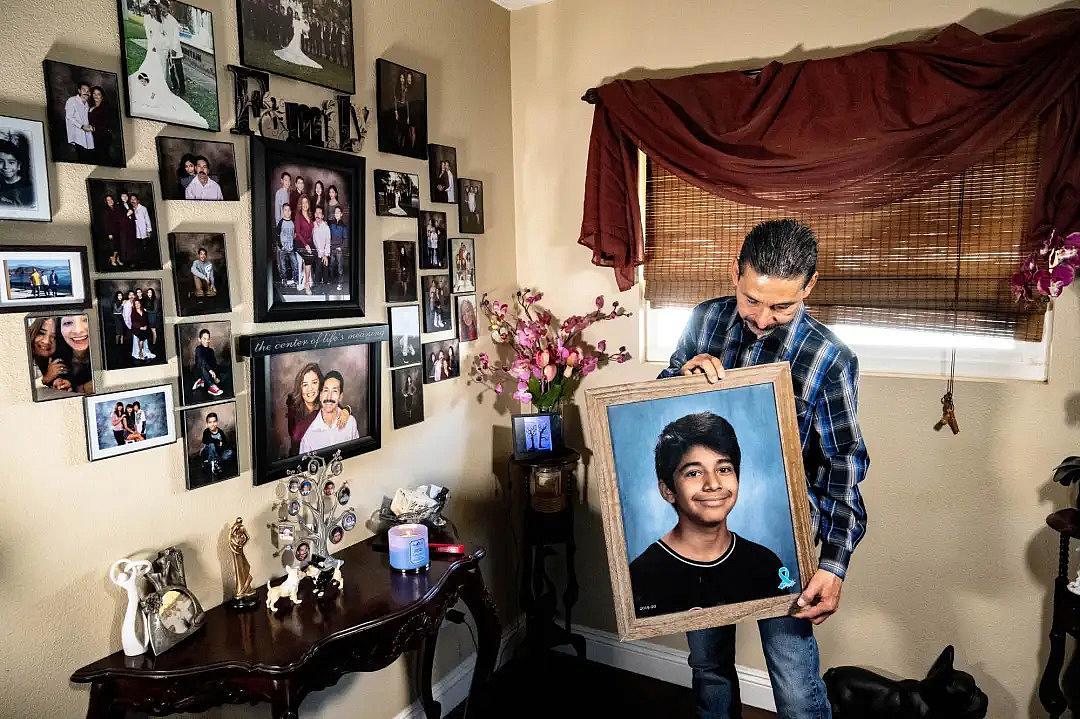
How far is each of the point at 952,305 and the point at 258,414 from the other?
212cm

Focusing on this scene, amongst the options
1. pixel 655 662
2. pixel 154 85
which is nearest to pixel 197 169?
pixel 154 85

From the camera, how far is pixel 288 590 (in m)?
1.81

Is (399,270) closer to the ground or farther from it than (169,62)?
closer to the ground

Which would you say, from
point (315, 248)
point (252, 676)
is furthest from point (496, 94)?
point (252, 676)

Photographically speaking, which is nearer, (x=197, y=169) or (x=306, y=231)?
(x=197, y=169)

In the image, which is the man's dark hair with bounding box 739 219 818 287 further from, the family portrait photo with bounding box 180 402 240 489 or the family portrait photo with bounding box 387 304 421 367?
the family portrait photo with bounding box 180 402 240 489

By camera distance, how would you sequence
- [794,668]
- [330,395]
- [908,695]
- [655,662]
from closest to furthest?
[794,668] → [330,395] → [908,695] → [655,662]

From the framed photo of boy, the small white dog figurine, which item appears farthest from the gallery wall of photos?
the framed photo of boy

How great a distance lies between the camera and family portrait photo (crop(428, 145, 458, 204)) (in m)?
2.53

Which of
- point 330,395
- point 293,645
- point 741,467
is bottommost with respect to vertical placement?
point 293,645

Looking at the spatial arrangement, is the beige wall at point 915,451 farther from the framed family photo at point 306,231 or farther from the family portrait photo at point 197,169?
the family portrait photo at point 197,169

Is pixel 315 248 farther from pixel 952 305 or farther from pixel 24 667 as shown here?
pixel 952 305

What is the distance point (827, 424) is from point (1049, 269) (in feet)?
2.81

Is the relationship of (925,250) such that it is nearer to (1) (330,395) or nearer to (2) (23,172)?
(1) (330,395)
